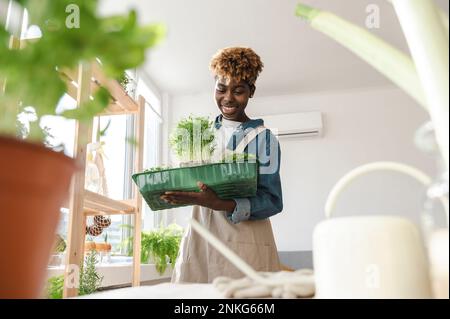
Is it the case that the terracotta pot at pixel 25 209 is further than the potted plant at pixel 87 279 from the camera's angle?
No

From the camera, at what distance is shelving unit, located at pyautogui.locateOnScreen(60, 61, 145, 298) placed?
124 centimetres

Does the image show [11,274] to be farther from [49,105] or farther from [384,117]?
[384,117]

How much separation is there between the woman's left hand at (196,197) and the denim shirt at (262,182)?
0.15 meters

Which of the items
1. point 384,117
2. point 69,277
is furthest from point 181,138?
point 384,117

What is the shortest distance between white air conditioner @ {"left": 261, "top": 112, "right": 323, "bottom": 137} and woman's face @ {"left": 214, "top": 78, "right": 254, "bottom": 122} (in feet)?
9.31

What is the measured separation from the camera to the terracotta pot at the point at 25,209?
9.9 inches

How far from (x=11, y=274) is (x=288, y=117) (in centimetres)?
410

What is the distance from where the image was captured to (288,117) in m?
4.25

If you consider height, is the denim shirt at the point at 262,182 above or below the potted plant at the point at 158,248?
above

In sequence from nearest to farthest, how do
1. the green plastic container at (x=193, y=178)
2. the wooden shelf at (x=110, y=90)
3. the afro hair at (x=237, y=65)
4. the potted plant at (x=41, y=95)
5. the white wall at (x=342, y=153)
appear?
the potted plant at (x=41, y=95), the green plastic container at (x=193, y=178), the afro hair at (x=237, y=65), the wooden shelf at (x=110, y=90), the white wall at (x=342, y=153)

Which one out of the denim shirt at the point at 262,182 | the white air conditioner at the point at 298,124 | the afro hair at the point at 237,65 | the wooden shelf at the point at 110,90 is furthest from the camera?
the white air conditioner at the point at 298,124

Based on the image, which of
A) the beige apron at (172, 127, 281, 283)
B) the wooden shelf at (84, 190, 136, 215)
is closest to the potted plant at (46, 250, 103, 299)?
the wooden shelf at (84, 190, 136, 215)

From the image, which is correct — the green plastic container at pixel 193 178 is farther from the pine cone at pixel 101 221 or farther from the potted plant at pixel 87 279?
the pine cone at pixel 101 221

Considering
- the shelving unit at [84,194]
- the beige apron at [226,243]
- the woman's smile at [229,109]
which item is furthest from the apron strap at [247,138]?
the shelving unit at [84,194]
